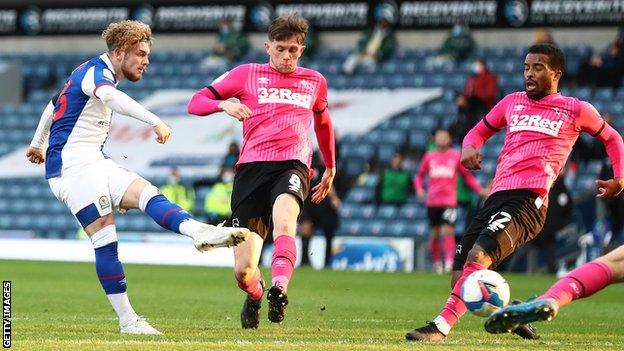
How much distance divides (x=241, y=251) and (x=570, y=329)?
2610 millimetres

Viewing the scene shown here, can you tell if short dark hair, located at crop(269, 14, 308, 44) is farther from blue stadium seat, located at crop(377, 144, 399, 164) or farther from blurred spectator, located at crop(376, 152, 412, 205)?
blue stadium seat, located at crop(377, 144, 399, 164)

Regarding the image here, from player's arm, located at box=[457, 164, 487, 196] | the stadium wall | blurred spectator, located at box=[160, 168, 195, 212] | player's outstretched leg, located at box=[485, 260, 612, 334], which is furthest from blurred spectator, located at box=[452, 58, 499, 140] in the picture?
player's outstretched leg, located at box=[485, 260, 612, 334]

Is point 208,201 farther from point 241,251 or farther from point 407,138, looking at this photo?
point 241,251

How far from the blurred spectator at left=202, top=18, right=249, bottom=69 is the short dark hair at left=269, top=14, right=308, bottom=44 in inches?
821

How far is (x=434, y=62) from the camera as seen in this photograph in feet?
90.5

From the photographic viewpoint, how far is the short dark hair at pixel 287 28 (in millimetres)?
9359

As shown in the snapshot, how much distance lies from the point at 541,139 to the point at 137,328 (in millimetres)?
2920

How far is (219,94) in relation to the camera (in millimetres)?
9453

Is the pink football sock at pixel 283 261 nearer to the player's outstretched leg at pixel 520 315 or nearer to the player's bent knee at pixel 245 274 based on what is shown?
the player's bent knee at pixel 245 274

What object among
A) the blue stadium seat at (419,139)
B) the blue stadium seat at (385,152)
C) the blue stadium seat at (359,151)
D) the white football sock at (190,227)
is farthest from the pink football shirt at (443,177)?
the white football sock at (190,227)

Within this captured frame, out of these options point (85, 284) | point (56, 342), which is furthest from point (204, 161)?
point (56, 342)

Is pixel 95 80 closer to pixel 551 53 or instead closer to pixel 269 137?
pixel 269 137

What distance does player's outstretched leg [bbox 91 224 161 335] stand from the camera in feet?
27.8

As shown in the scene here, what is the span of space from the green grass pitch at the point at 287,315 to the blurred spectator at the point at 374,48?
982 cm
